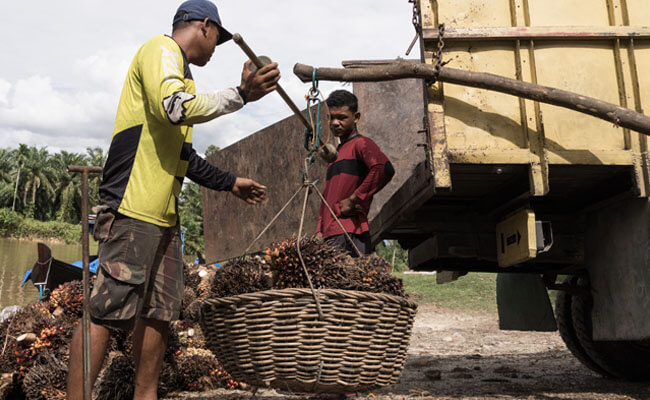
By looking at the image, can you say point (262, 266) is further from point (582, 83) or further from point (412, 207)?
point (582, 83)

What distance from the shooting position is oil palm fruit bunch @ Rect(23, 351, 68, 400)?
4.04 metres

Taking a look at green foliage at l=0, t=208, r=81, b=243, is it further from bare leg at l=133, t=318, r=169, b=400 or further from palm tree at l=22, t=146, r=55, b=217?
bare leg at l=133, t=318, r=169, b=400

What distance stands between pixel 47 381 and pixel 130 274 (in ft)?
7.74

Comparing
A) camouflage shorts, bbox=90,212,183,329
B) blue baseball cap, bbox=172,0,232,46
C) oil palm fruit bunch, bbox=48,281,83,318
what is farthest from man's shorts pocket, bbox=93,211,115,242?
oil palm fruit bunch, bbox=48,281,83,318

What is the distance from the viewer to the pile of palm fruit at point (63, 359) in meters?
4.10


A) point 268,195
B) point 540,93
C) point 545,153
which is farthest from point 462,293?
point 540,93

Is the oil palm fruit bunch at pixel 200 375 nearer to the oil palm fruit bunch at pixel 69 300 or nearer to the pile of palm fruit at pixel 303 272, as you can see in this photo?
the oil palm fruit bunch at pixel 69 300

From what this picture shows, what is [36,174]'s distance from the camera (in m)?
68.5

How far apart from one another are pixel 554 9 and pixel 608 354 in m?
2.81

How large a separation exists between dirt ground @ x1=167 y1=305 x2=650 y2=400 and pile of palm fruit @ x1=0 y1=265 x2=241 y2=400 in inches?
8.1

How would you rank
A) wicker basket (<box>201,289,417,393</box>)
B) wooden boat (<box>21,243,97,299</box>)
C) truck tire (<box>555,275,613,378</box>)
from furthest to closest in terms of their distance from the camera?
wooden boat (<box>21,243,97,299</box>) → truck tire (<box>555,275,613,378</box>) → wicker basket (<box>201,289,417,393</box>)

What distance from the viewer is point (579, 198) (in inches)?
155

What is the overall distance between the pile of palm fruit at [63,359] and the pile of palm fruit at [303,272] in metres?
1.55

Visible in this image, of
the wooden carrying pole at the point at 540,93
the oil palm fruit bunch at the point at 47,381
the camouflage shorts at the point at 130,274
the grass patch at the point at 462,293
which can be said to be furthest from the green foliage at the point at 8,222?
the wooden carrying pole at the point at 540,93
